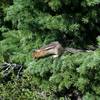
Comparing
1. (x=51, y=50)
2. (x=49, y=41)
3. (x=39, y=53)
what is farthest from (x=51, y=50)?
(x=49, y=41)

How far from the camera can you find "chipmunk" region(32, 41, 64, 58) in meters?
3.96

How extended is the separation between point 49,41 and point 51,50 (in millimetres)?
364

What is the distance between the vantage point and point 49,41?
4.30 meters

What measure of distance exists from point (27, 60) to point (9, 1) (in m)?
1.06

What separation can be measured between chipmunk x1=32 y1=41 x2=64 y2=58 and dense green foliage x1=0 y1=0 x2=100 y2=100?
61mm

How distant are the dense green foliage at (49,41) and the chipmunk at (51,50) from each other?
0.06 m

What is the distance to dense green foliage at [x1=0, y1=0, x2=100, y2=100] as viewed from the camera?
394cm

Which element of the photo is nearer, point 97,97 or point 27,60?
point 97,97

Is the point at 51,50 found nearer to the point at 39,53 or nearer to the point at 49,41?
the point at 39,53

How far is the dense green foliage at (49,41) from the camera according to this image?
12.9 feet

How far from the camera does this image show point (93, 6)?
4066 mm

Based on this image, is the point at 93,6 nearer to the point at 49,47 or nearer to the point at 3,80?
the point at 49,47

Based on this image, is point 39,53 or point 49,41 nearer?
point 39,53

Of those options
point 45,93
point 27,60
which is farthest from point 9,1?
point 45,93
